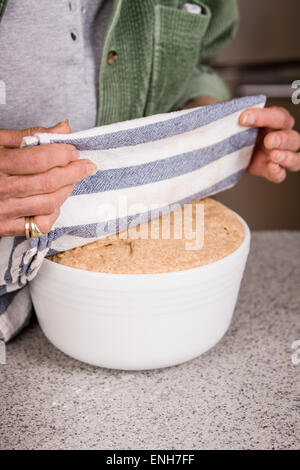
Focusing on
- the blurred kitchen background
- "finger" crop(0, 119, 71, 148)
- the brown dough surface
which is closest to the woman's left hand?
the brown dough surface

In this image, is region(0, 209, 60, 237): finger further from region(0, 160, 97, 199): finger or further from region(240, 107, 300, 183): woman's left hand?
region(240, 107, 300, 183): woman's left hand

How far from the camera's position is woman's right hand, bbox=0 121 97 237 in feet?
1.61

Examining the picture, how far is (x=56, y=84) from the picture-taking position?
0.70 metres

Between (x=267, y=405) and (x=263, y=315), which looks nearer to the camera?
(x=267, y=405)

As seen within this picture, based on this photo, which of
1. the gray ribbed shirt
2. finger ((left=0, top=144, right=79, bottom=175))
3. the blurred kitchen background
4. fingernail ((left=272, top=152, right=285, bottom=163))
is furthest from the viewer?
the blurred kitchen background

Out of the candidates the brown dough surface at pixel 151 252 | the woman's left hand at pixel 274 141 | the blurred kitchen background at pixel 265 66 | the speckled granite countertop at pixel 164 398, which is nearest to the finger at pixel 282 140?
the woman's left hand at pixel 274 141

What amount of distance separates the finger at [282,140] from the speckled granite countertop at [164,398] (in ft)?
0.89

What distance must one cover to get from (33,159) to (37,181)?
24mm

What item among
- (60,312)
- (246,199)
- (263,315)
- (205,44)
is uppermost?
(205,44)

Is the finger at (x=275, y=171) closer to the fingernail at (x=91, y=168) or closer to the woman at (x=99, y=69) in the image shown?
the woman at (x=99, y=69)
